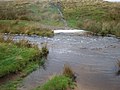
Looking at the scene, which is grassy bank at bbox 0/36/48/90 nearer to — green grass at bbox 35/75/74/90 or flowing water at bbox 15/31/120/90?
flowing water at bbox 15/31/120/90

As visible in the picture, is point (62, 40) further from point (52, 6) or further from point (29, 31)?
point (52, 6)

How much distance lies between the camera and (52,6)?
60594 millimetres

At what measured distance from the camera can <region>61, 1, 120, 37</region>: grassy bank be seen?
4166 centimetres

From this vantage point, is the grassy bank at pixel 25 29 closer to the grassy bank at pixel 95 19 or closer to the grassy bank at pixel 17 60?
the grassy bank at pixel 95 19

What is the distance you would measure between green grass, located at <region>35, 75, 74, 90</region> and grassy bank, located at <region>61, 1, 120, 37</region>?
21069 mm

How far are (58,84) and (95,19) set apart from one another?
31.5 meters

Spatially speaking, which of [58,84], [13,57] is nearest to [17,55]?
[13,57]

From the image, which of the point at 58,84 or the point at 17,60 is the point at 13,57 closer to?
the point at 17,60

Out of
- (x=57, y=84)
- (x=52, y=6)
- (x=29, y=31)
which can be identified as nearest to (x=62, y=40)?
(x=29, y=31)

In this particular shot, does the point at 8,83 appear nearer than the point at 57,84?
No

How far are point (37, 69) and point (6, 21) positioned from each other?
23.6m

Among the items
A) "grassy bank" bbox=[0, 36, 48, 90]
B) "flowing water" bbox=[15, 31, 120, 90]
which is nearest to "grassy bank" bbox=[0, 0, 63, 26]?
"flowing water" bbox=[15, 31, 120, 90]

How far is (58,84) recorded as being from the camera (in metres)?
18.8

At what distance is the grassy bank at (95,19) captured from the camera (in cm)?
4166
